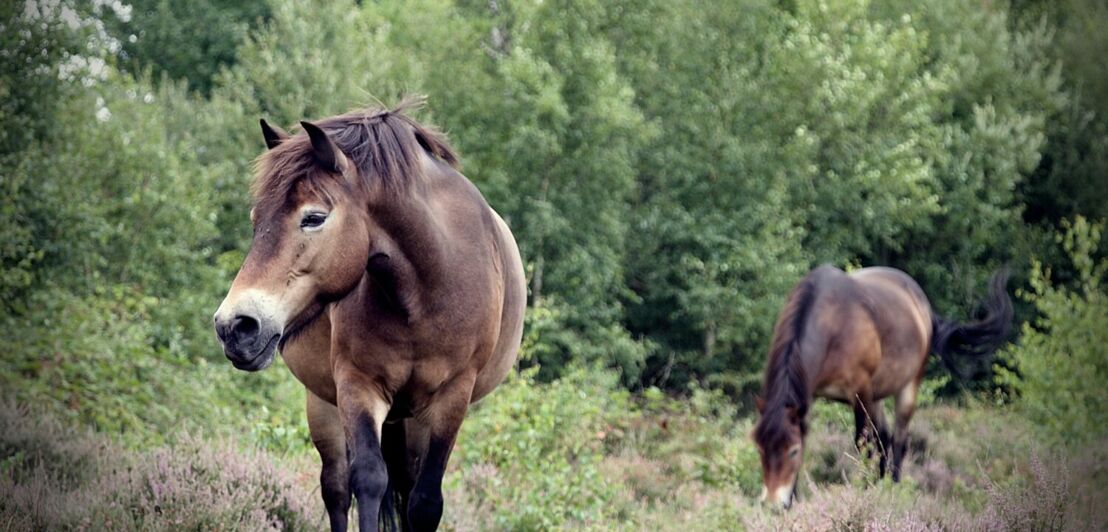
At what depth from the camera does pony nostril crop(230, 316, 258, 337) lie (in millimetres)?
3473

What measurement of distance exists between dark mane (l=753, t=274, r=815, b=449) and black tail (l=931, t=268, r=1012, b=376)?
3.28m

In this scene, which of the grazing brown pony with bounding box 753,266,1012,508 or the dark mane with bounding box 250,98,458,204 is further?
the grazing brown pony with bounding box 753,266,1012,508

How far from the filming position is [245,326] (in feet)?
11.5

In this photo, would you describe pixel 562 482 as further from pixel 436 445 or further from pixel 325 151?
pixel 325 151

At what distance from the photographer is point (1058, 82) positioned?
2184 centimetres

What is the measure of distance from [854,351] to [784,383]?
131 cm

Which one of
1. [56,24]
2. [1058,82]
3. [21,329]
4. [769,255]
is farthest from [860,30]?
[21,329]

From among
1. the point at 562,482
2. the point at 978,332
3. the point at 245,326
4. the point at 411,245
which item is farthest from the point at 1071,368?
the point at 245,326

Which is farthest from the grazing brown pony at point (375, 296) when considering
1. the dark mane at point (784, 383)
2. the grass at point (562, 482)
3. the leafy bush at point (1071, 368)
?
the leafy bush at point (1071, 368)

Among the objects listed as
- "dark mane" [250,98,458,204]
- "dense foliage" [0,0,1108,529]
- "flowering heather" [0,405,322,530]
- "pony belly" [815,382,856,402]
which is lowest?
"dense foliage" [0,0,1108,529]

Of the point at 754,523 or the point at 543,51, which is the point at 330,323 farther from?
the point at 543,51

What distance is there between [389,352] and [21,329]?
226 inches

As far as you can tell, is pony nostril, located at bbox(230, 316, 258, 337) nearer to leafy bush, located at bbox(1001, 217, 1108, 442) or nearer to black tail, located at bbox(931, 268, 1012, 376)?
leafy bush, located at bbox(1001, 217, 1108, 442)

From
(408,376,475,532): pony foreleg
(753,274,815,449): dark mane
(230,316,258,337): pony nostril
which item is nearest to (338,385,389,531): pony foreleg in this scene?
(408,376,475,532): pony foreleg
